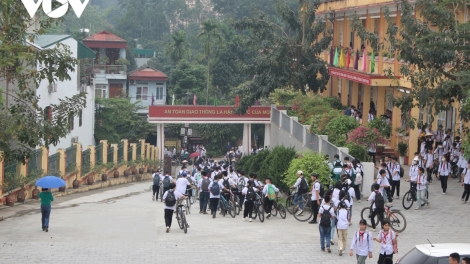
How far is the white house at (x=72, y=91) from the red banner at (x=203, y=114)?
4.29 meters

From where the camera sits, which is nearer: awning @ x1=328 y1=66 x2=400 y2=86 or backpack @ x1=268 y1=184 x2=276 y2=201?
backpack @ x1=268 y1=184 x2=276 y2=201

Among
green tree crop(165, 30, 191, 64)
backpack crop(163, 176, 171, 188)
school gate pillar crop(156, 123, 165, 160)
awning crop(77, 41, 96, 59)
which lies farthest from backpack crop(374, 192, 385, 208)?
green tree crop(165, 30, 191, 64)

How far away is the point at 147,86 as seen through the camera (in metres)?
67.9

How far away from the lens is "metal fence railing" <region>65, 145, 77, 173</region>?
30094mm

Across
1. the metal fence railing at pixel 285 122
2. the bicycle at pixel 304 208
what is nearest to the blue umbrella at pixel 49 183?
the bicycle at pixel 304 208

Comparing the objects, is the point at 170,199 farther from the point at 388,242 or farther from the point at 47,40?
Result: the point at 47,40

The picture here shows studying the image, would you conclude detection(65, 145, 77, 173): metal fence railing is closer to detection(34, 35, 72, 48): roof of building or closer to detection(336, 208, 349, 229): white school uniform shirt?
detection(34, 35, 72, 48): roof of building

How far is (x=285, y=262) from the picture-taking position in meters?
16.4

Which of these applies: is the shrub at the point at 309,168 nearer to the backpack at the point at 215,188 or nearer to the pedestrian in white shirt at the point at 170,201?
the backpack at the point at 215,188

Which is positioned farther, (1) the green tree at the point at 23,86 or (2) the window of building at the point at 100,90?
(2) the window of building at the point at 100,90

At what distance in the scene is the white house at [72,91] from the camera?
35.6 m

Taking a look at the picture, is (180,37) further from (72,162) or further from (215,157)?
(72,162)

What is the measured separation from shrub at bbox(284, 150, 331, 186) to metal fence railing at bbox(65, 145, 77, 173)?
985 cm

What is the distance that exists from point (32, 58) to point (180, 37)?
54384 millimetres
